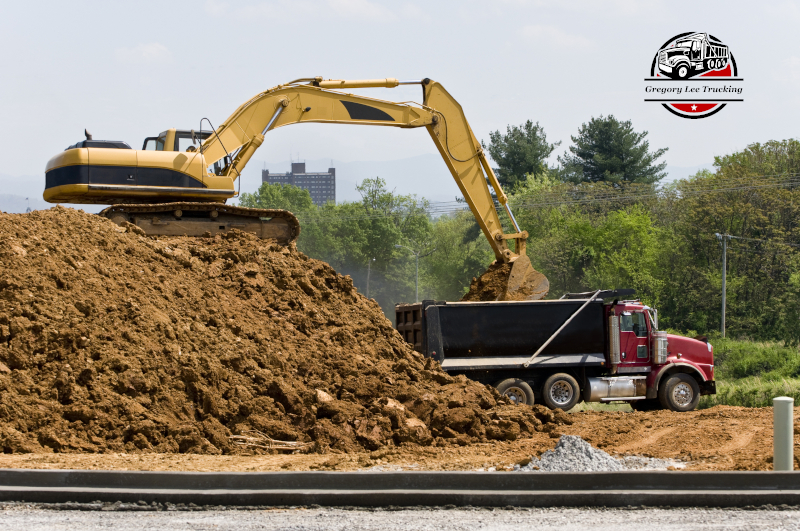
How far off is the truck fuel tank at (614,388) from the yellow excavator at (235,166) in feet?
7.51

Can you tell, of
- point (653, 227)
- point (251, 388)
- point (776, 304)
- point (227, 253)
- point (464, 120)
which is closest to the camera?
point (251, 388)

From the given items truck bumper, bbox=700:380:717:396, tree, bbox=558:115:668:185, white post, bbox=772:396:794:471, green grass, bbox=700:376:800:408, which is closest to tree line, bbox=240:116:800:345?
tree, bbox=558:115:668:185

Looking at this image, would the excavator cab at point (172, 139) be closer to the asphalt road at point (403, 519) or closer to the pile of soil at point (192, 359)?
the pile of soil at point (192, 359)

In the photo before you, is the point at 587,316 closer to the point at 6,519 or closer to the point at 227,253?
the point at 227,253

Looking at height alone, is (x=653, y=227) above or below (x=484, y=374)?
above

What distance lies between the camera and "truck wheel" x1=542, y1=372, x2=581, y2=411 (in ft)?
49.0

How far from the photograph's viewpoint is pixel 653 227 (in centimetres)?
5112

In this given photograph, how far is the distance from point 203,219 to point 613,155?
5451 cm

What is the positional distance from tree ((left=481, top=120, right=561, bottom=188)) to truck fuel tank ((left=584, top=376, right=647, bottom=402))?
52542 mm

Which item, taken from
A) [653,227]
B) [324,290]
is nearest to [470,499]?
[324,290]

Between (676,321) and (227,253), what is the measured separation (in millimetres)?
38238

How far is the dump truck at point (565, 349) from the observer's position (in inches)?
575

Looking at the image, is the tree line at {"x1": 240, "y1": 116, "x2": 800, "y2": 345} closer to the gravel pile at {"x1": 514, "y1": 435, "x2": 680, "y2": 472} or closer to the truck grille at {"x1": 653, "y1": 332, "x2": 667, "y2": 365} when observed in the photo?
the truck grille at {"x1": 653, "y1": 332, "x2": 667, "y2": 365}

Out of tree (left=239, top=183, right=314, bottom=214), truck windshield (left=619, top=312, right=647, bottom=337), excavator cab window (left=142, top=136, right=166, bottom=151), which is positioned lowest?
truck windshield (left=619, top=312, right=647, bottom=337)
